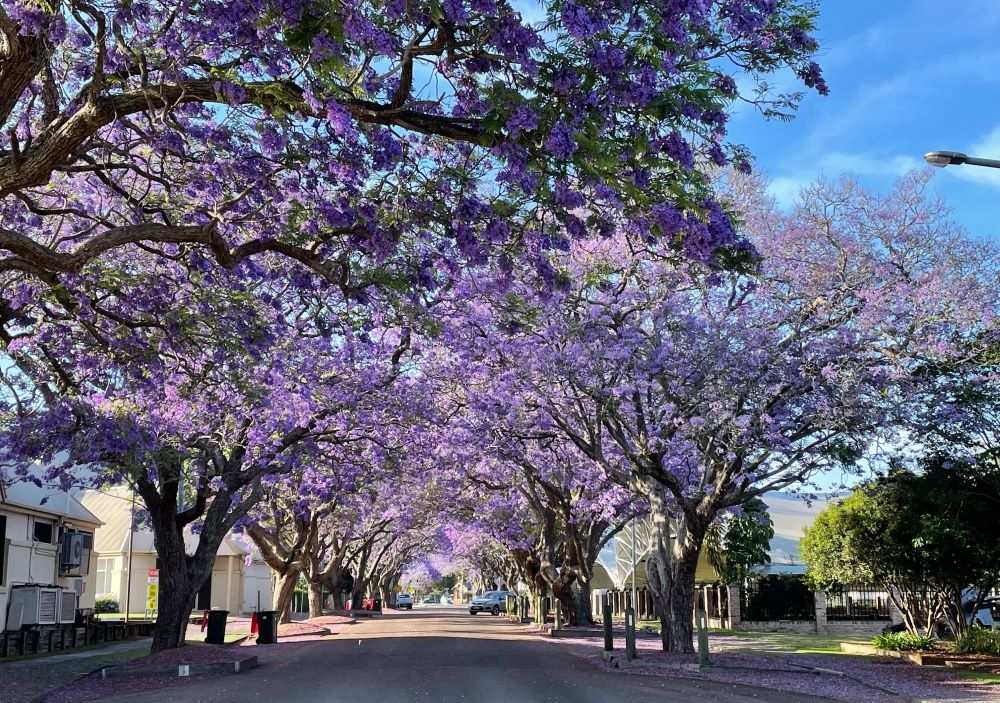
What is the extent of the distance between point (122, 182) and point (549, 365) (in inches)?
342

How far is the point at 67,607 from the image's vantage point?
2886cm

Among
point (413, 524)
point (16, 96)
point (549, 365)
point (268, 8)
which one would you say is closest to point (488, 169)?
point (268, 8)

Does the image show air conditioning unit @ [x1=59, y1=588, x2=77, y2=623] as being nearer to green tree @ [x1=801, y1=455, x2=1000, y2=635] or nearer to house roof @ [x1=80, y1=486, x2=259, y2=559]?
green tree @ [x1=801, y1=455, x2=1000, y2=635]

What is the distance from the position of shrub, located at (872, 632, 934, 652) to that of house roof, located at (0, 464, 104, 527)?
65.6ft

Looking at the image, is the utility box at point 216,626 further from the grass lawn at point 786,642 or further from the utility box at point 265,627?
the grass lawn at point 786,642

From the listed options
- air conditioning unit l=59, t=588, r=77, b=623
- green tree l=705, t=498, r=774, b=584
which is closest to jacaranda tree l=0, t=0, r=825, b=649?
air conditioning unit l=59, t=588, r=77, b=623

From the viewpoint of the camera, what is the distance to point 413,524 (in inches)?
1766

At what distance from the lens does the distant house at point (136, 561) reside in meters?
53.4

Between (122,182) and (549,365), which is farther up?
(122,182)

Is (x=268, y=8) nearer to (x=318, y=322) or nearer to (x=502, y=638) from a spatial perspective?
(x=318, y=322)

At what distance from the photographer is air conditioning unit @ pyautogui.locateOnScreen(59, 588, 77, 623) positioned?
1112 inches

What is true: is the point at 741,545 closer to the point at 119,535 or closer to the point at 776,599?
the point at 776,599

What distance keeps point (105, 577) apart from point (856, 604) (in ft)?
141

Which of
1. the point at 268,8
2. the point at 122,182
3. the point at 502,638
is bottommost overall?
the point at 502,638
